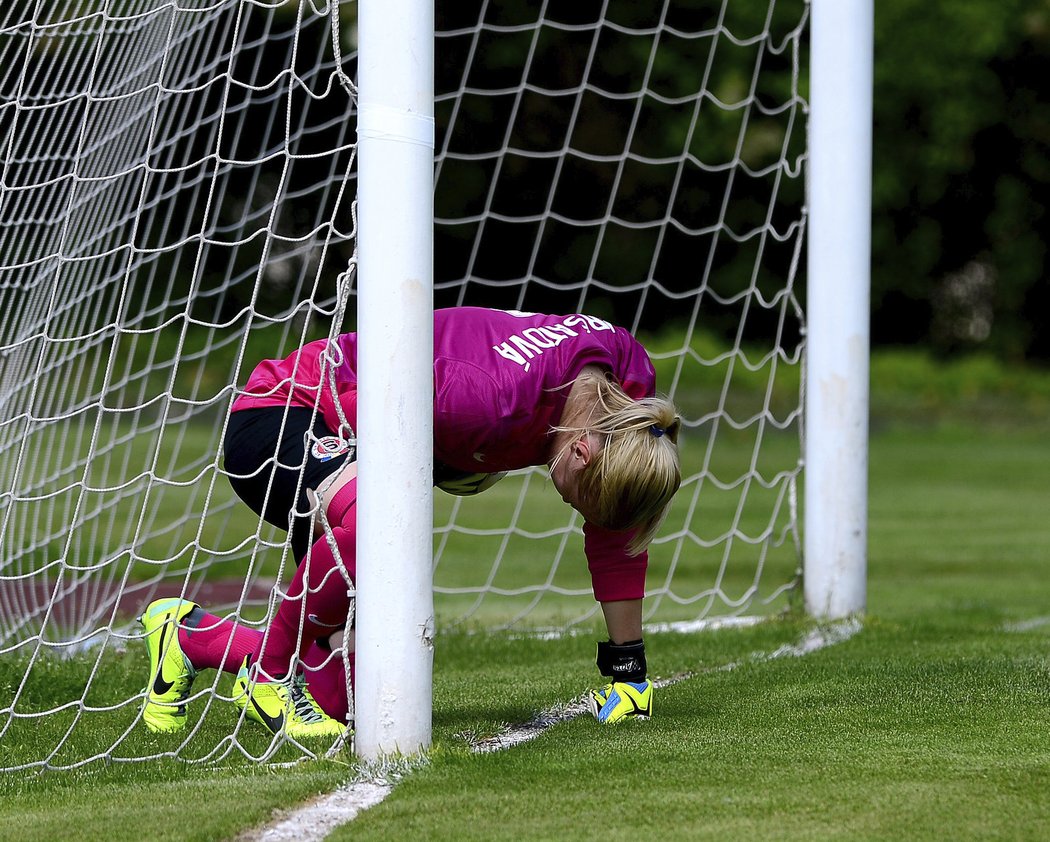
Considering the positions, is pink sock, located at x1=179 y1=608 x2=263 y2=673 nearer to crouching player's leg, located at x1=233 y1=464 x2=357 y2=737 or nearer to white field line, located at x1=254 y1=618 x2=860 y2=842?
crouching player's leg, located at x1=233 y1=464 x2=357 y2=737

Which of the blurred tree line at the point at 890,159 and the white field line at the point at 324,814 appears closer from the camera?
the white field line at the point at 324,814

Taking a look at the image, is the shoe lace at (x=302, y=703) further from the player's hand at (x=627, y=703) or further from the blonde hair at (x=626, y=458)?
the blonde hair at (x=626, y=458)

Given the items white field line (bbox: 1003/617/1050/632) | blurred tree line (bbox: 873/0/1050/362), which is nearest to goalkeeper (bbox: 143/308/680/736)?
white field line (bbox: 1003/617/1050/632)

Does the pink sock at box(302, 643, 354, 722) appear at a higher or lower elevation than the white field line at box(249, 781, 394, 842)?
higher

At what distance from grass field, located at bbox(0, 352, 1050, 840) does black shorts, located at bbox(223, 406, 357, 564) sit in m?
0.58

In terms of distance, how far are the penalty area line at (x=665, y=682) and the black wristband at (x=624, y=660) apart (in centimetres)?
19

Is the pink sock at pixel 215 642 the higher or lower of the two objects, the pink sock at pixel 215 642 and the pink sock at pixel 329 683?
the higher

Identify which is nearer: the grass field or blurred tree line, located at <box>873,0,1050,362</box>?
the grass field

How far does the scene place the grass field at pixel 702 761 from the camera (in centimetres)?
267

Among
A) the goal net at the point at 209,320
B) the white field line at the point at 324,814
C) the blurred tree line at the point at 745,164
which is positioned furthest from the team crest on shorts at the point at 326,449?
the blurred tree line at the point at 745,164

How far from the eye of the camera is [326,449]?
352 centimetres

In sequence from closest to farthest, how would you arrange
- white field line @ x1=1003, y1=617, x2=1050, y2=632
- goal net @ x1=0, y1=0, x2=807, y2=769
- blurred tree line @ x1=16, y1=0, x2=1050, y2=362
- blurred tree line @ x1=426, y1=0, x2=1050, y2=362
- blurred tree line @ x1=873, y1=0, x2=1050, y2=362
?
goal net @ x1=0, y1=0, x2=807, y2=769
white field line @ x1=1003, y1=617, x2=1050, y2=632
blurred tree line @ x1=16, y1=0, x2=1050, y2=362
blurred tree line @ x1=426, y1=0, x2=1050, y2=362
blurred tree line @ x1=873, y1=0, x2=1050, y2=362

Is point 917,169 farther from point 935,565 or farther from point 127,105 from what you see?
point 127,105

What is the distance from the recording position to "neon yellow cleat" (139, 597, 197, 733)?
376 centimetres
